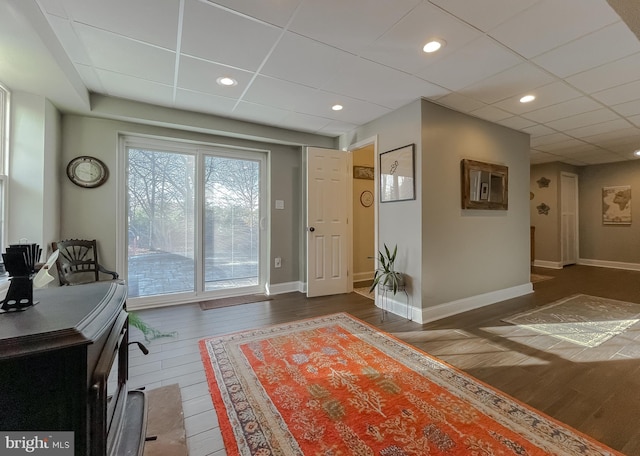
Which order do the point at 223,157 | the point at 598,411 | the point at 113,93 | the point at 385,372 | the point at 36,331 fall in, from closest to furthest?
the point at 36,331 < the point at 598,411 < the point at 385,372 < the point at 113,93 < the point at 223,157

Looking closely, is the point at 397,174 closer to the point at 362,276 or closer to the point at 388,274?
the point at 388,274

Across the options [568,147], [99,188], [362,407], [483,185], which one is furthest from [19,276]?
[568,147]

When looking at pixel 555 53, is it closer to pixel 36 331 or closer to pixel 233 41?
pixel 233 41

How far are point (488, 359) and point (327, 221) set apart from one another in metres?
2.51

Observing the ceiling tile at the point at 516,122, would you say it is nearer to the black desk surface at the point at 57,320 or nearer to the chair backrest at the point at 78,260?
the black desk surface at the point at 57,320

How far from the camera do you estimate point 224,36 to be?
1.94m

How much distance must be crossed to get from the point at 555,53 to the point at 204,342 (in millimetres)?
3730

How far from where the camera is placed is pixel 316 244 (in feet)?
12.9

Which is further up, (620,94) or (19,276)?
(620,94)

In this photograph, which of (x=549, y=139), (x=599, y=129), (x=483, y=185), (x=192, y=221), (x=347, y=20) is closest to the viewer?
(x=347, y=20)

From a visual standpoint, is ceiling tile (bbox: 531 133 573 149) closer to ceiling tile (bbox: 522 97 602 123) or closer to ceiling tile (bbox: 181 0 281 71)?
ceiling tile (bbox: 522 97 602 123)

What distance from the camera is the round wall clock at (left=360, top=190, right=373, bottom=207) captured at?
5.13 m

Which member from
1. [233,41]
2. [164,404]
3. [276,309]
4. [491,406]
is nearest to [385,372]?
[491,406]

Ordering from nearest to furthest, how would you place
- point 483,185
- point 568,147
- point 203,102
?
Answer: point 203,102
point 483,185
point 568,147
